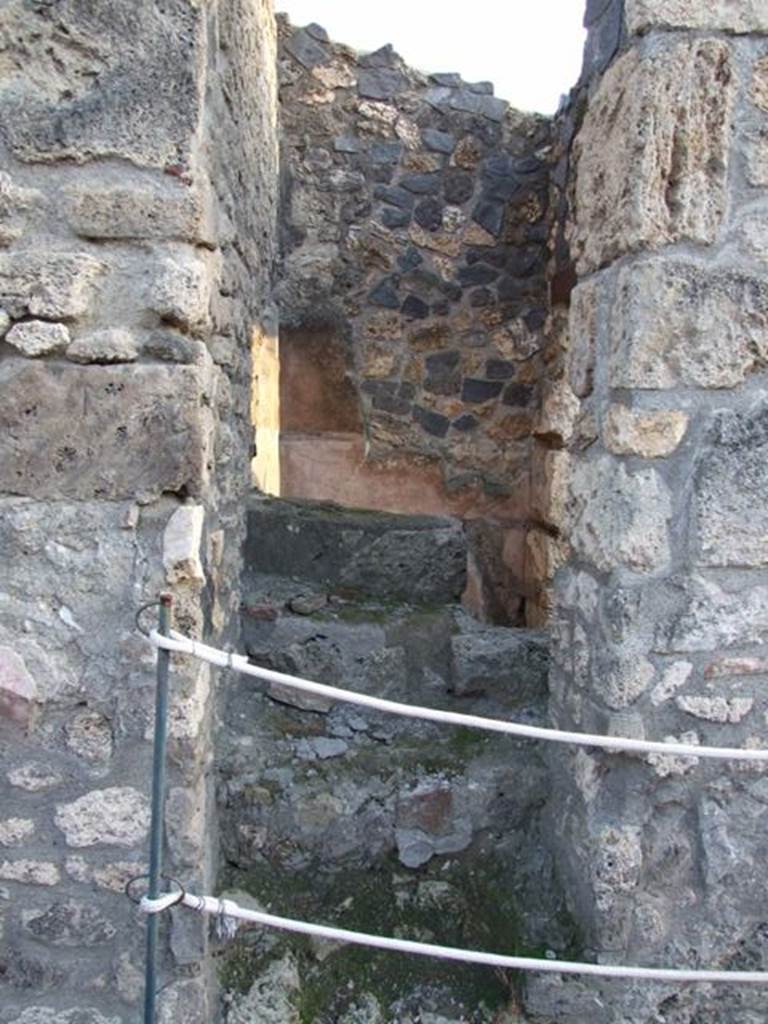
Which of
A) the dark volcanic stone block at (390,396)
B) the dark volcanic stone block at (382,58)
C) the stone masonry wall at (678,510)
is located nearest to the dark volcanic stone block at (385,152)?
the dark volcanic stone block at (382,58)

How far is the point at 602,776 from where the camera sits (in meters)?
A: 2.10

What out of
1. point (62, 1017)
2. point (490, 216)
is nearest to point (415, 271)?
point (490, 216)

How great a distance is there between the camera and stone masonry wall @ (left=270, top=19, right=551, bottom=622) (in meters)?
5.27

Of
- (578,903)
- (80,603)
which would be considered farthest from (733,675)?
(80,603)

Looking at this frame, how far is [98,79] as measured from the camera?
1.83 metres

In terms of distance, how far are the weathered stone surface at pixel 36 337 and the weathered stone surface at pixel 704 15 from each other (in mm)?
→ 1438

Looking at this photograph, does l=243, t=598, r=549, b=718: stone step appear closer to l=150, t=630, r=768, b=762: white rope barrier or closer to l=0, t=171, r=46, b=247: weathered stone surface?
l=150, t=630, r=768, b=762: white rope barrier

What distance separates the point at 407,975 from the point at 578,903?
0.46m

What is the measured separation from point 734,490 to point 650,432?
231 millimetres

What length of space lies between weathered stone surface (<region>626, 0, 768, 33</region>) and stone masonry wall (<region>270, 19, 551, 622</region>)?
361cm

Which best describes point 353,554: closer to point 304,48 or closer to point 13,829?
point 13,829

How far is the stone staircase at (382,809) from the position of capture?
7.12 feet

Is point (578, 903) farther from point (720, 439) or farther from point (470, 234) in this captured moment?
point (470, 234)

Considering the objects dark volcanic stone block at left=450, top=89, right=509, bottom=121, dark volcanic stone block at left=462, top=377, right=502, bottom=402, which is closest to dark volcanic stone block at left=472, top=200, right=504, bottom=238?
dark volcanic stone block at left=450, top=89, right=509, bottom=121
